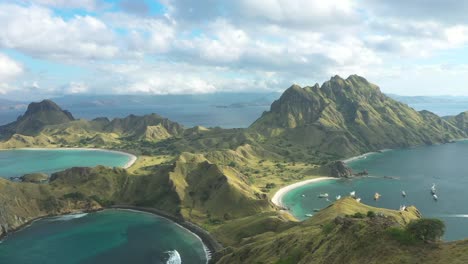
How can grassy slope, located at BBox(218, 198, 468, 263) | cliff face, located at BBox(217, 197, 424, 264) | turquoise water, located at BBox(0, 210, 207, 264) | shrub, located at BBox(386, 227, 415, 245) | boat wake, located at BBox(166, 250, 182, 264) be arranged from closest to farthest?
1. grassy slope, located at BBox(218, 198, 468, 263)
2. shrub, located at BBox(386, 227, 415, 245)
3. cliff face, located at BBox(217, 197, 424, 264)
4. boat wake, located at BBox(166, 250, 182, 264)
5. turquoise water, located at BBox(0, 210, 207, 264)

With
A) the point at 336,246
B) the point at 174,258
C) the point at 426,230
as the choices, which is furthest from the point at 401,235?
the point at 174,258

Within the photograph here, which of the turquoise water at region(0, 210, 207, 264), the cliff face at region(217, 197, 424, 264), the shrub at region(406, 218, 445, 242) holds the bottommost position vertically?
the turquoise water at region(0, 210, 207, 264)

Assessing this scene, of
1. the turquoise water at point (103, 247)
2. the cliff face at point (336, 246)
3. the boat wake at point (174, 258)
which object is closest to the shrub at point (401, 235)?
the cliff face at point (336, 246)

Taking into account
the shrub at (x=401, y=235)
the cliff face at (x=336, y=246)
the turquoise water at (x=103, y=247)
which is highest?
the shrub at (x=401, y=235)

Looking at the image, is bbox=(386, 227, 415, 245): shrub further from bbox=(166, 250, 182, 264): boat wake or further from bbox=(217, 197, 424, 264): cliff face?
bbox=(166, 250, 182, 264): boat wake

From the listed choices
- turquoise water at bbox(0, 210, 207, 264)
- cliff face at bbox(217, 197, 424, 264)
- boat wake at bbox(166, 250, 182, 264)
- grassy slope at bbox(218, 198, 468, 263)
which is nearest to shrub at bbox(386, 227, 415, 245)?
grassy slope at bbox(218, 198, 468, 263)

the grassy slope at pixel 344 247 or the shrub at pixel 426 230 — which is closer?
the grassy slope at pixel 344 247

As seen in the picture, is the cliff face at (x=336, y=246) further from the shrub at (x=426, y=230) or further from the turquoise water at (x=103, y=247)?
the turquoise water at (x=103, y=247)

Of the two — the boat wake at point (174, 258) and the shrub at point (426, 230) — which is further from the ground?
the shrub at point (426, 230)

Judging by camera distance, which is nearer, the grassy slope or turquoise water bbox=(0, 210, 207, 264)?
the grassy slope
